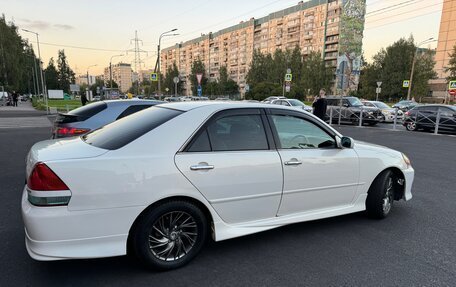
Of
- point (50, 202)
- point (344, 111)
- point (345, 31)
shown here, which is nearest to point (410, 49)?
point (345, 31)

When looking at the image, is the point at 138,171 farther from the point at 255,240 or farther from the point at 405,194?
the point at 405,194

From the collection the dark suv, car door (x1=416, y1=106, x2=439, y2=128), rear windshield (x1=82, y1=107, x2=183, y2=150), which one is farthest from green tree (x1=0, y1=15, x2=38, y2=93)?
rear windshield (x1=82, y1=107, x2=183, y2=150)

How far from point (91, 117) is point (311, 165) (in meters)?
4.21

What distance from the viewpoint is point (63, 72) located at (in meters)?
108

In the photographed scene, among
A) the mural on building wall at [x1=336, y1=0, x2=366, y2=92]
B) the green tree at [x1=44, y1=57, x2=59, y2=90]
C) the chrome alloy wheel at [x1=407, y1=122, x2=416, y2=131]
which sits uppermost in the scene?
the mural on building wall at [x1=336, y1=0, x2=366, y2=92]

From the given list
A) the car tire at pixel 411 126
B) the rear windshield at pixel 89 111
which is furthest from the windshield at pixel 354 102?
the rear windshield at pixel 89 111

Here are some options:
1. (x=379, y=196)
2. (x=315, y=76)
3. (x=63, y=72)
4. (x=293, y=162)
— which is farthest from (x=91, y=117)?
(x=63, y=72)

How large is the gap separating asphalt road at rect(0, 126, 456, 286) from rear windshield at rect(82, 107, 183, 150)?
1176 mm

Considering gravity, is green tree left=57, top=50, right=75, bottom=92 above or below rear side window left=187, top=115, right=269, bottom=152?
above

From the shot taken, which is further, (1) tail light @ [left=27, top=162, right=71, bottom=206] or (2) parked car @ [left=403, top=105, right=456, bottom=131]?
(2) parked car @ [left=403, top=105, right=456, bottom=131]

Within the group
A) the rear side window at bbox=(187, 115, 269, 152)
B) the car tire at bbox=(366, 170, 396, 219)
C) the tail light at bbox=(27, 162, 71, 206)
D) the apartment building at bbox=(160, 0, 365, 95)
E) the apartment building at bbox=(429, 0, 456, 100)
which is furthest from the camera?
the apartment building at bbox=(160, 0, 365, 95)

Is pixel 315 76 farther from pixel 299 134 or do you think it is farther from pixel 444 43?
pixel 299 134

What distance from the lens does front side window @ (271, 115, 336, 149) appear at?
135 inches

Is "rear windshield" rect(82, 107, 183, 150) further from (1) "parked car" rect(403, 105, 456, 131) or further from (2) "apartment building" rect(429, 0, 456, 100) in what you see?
(2) "apartment building" rect(429, 0, 456, 100)
